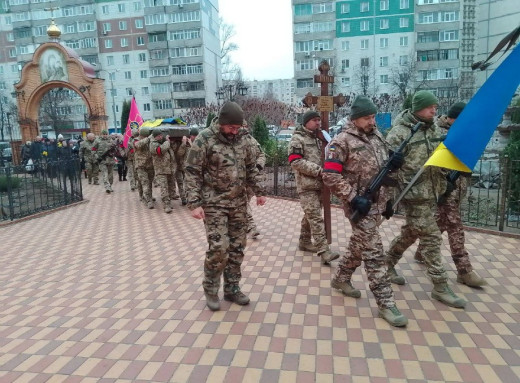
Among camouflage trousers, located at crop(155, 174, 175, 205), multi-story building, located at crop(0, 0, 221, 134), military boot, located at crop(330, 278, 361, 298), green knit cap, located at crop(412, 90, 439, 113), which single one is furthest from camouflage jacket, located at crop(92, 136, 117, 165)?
multi-story building, located at crop(0, 0, 221, 134)

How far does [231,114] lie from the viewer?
3496 millimetres

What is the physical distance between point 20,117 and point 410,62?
1449 inches

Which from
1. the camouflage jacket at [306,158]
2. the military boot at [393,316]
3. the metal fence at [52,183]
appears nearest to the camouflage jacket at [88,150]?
the metal fence at [52,183]

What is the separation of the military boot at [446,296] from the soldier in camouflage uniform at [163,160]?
629cm

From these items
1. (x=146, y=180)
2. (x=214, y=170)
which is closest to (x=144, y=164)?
(x=146, y=180)

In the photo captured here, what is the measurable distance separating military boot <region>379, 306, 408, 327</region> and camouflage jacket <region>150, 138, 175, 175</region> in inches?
253

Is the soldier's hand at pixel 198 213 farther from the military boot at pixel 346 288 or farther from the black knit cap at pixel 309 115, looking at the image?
the black knit cap at pixel 309 115

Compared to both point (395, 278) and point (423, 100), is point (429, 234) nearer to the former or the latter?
point (395, 278)

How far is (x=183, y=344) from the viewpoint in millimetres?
3254

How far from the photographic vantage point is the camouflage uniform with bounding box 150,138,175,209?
8.70 m

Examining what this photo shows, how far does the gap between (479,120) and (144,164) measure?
25.4 feet

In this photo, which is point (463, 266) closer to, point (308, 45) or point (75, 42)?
point (308, 45)

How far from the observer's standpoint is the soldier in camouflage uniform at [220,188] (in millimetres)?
3555

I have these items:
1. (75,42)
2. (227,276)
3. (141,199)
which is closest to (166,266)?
(227,276)
